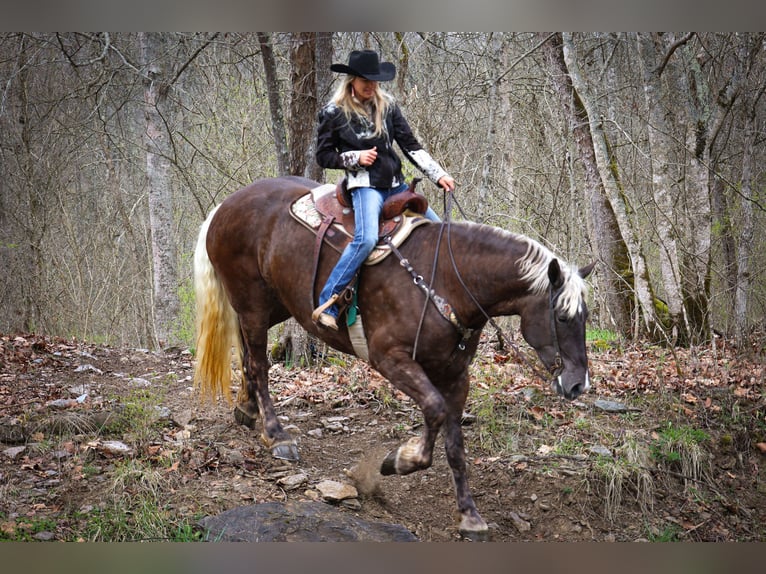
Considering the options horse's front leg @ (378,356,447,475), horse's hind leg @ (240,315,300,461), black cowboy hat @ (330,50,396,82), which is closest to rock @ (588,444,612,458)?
horse's front leg @ (378,356,447,475)

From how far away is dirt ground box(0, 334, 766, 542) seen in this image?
162 inches

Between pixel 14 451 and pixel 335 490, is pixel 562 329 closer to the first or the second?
pixel 335 490

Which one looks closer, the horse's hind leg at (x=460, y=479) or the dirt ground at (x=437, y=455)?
the horse's hind leg at (x=460, y=479)

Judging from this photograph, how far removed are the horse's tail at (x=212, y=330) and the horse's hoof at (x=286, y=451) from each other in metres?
0.73

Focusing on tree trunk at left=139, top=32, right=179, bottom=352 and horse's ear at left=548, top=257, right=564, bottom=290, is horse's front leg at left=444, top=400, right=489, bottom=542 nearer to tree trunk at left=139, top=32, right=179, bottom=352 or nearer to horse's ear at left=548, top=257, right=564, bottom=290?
horse's ear at left=548, top=257, right=564, bottom=290

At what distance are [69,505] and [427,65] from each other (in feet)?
23.9

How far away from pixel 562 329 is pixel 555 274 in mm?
338

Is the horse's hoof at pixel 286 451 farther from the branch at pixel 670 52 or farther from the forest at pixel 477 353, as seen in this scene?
the branch at pixel 670 52

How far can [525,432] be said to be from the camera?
5.22 meters

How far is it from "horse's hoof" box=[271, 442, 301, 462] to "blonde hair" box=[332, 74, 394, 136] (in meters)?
2.49

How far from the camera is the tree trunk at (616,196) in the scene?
264 inches

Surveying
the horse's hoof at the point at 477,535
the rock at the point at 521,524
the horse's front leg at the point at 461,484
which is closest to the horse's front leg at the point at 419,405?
the horse's front leg at the point at 461,484

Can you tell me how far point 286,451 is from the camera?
4832 millimetres
